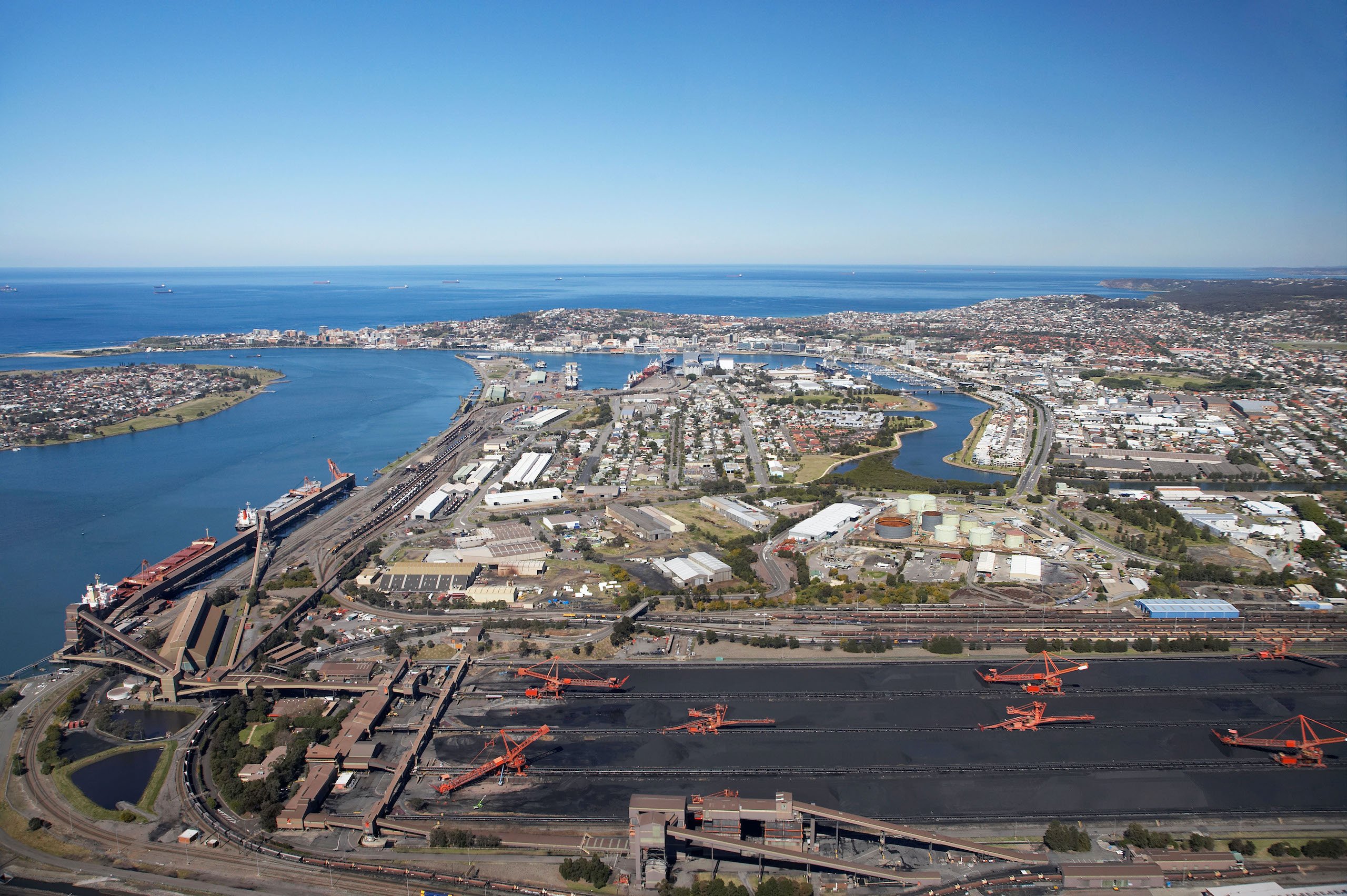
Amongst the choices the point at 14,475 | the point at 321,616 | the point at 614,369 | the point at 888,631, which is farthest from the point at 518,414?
the point at 888,631

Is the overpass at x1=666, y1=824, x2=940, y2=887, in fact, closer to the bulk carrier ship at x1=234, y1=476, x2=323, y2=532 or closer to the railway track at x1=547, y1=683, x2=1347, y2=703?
the railway track at x1=547, y1=683, x2=1347, y2=703

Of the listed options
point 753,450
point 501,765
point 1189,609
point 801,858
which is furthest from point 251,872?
point 753,450

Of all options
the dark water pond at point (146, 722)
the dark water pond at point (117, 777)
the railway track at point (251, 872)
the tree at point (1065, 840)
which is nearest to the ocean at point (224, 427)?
the dark water pond at point (146, 722)

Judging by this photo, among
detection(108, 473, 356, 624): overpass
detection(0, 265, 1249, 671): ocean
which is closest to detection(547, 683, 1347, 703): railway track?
detection(108, 473, 356, 624): overpass

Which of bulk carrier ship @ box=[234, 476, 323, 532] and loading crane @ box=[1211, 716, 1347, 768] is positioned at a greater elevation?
bulk carrier ship @ box=[234, 476, 323, 532]

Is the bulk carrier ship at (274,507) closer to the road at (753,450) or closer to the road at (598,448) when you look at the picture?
the road at (598,448)

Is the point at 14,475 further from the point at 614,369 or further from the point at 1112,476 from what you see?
the point at 1112,476

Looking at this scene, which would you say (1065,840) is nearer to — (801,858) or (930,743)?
(930,743)
